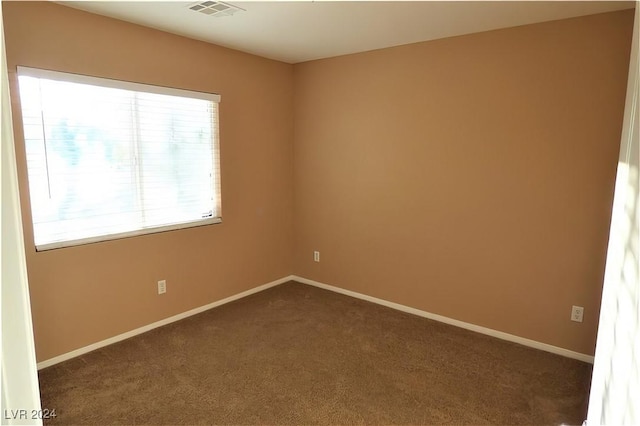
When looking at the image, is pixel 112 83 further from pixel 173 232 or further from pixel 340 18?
pixel 340 18

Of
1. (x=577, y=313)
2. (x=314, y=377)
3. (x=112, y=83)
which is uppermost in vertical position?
(x=112, y=83)

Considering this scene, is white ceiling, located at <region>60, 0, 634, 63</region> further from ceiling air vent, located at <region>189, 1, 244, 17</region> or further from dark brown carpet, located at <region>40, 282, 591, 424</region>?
dark brown carpet, located at <region>40, 282, 591, 424</region>

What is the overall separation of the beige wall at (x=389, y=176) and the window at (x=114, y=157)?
0.10m

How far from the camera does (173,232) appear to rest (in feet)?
10.9

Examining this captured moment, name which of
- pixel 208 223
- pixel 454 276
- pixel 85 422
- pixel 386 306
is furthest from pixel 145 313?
pixel 454 276

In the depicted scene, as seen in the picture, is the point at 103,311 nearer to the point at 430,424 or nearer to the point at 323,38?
the point at 430,424

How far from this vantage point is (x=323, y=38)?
3201mm

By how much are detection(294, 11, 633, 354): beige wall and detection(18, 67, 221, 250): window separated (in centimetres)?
127

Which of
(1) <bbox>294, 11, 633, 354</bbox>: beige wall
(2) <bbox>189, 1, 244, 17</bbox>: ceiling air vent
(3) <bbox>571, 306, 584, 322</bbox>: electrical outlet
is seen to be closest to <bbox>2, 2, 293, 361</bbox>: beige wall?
(1) <bbox>294, 11, 633, 354</bbox>: beige wall

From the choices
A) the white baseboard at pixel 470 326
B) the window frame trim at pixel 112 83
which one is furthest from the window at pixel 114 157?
the white baseboard at pixel 470 326

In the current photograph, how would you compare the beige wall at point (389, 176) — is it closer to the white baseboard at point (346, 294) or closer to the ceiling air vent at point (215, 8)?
the white baseboard at point (346, 294)

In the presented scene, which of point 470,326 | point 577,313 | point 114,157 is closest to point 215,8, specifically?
point 114,157

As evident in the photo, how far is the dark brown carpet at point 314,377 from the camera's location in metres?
2.22

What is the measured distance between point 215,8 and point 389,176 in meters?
1.97
